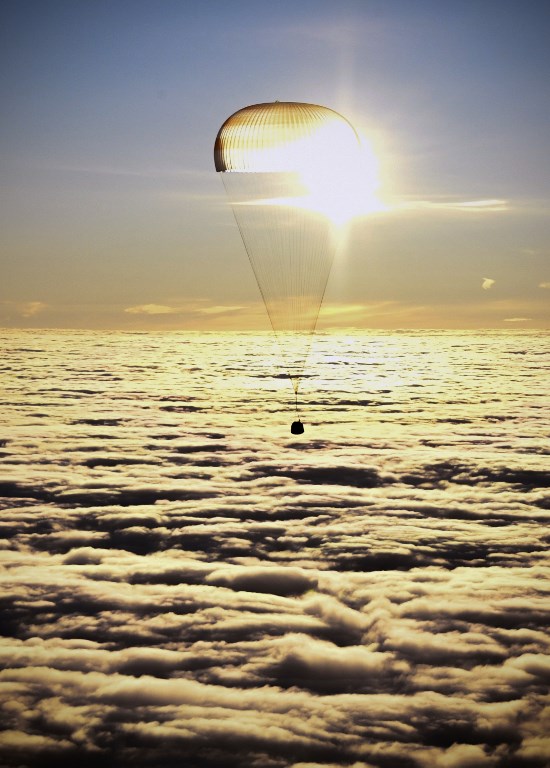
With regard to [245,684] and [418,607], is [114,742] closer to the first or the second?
[245,684]

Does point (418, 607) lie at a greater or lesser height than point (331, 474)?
lesser

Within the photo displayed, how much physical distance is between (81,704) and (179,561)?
37.6ft

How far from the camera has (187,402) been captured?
9538 cm

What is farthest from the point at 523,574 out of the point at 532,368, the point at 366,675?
the point at 532,368

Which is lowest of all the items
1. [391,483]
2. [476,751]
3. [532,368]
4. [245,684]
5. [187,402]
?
[476,751]

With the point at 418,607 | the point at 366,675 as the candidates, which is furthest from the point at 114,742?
the point at 418,607

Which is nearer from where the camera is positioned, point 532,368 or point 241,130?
point 241,130

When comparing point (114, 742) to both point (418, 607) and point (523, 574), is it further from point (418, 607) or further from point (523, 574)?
point (523, 574)

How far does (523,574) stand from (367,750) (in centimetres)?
1369

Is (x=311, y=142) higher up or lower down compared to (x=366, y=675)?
higher up

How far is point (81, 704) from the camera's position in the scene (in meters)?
17.4

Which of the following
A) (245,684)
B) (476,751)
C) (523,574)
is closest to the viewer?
(476,751)

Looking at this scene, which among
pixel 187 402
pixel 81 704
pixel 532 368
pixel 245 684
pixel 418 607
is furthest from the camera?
pixel 532 368

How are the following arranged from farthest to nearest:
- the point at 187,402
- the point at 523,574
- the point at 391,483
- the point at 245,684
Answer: the point at 187,402, the point at 391,483, the point at 523,574, the point at 245,684
